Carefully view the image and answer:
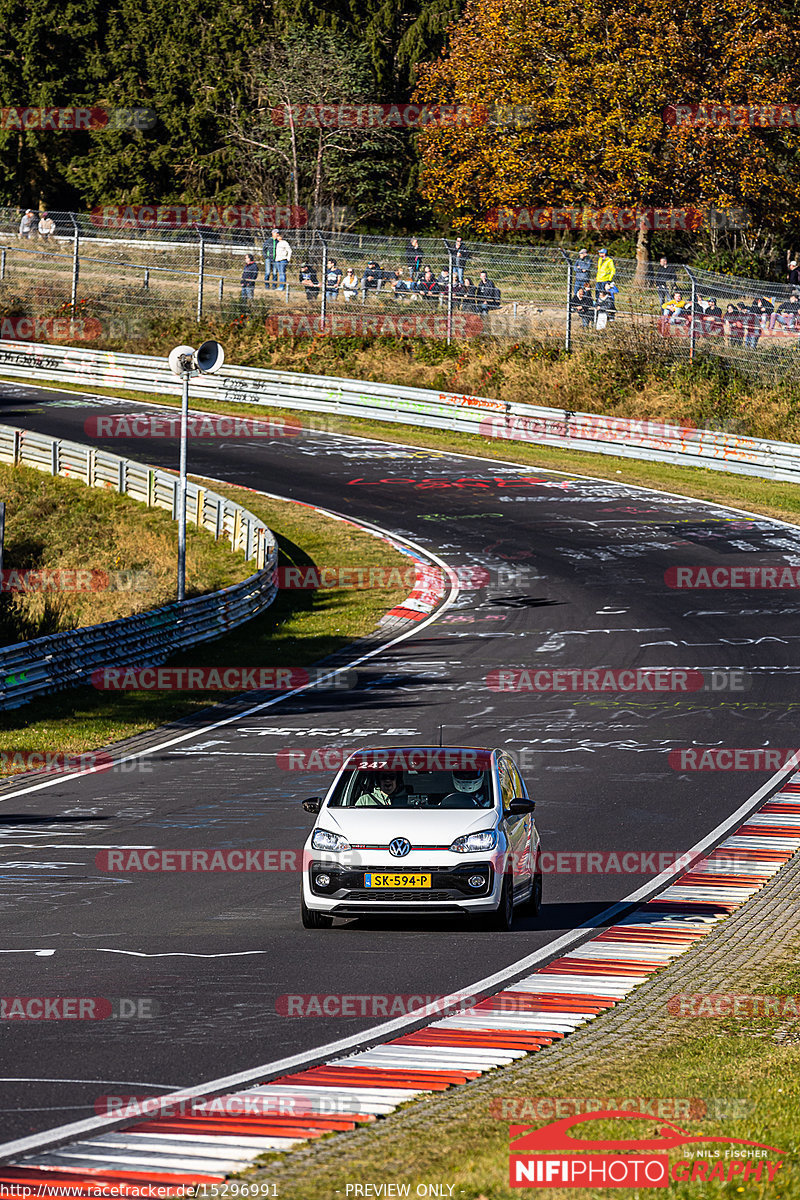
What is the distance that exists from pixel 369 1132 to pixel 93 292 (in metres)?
50.7

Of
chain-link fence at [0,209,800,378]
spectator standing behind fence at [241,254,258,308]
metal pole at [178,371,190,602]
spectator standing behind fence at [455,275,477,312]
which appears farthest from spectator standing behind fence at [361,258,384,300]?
metal pole at [178,371,190,602]

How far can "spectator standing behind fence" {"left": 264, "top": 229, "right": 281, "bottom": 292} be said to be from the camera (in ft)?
165

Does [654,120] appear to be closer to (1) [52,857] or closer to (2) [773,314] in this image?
(2) [773,314]

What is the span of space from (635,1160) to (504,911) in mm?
5554

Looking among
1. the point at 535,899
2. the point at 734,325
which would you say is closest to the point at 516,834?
the point at 535,899

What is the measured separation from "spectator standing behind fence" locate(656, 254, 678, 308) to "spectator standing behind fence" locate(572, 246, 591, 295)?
6.90 feet

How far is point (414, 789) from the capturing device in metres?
12.9

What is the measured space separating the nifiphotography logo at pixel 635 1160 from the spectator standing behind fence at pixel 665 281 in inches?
1554

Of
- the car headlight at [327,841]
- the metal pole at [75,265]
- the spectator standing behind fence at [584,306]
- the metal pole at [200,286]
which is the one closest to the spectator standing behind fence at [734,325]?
the spectator standing behind fence at [584,306]

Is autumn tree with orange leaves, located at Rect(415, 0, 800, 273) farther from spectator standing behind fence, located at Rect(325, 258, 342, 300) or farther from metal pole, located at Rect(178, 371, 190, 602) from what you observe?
metal pole, located at Rect(178, 371, 190, 602)

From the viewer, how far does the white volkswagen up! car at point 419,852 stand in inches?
471

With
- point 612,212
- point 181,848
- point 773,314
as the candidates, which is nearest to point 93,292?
point 612,212

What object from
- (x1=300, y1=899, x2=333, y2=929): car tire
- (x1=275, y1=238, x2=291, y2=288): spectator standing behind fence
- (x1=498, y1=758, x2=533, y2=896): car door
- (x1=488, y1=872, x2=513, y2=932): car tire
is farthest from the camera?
(x1=275, y1=238, x2=291, y2=288): spectator standing behind fence

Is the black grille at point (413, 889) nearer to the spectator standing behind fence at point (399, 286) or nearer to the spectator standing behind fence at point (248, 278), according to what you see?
the spectator standing behind fence at point (399, 286)
